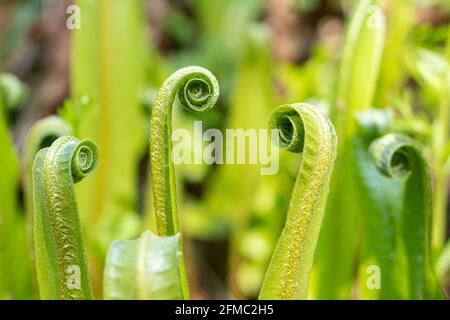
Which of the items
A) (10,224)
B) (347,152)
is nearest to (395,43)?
(347,152)

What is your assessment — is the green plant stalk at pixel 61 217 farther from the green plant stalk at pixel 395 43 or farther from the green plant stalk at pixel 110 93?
the green plant stalk at pixel 395 43

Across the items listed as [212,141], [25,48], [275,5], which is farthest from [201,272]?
[25,48]

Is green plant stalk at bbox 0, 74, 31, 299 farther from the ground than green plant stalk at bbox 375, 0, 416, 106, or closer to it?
closer to it

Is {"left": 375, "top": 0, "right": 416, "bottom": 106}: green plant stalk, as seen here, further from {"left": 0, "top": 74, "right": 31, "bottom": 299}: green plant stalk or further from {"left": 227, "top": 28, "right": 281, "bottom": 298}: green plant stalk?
{"left": 0, "top": 74, "right": 31, "bottom": 299}: green plant stalk

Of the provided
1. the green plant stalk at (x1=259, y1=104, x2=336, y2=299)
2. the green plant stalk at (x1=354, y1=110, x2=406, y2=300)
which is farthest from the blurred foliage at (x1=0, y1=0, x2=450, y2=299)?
the green plant stalk at (x1=259, y1=104, x2=336, y2=299)

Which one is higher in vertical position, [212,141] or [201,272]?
[212,141]

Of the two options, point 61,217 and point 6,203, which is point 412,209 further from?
point 6,203
